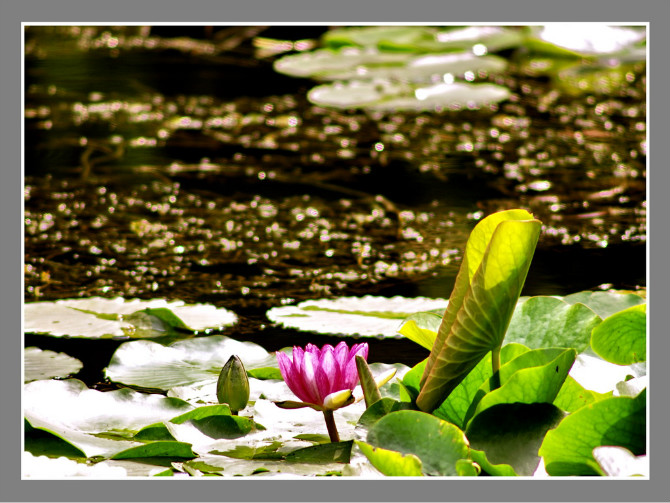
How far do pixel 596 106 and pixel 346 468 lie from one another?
→ 9.22ft

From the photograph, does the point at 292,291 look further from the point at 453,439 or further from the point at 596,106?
the point at 596,106

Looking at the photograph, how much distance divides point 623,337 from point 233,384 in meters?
0.52

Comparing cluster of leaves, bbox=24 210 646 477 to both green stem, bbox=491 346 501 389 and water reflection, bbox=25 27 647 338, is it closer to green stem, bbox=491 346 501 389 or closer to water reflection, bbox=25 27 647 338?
green stem, bbox=491 346 501 389

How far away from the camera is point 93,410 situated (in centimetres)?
115

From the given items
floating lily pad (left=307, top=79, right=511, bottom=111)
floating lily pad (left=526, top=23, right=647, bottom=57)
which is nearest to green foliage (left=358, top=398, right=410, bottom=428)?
floating lily pad (left=307, top=79, right=511, bottom=111)

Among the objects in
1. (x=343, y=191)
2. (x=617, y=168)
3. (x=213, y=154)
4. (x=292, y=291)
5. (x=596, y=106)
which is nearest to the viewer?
(x=292, y=291)

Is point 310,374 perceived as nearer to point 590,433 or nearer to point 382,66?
point 590,433

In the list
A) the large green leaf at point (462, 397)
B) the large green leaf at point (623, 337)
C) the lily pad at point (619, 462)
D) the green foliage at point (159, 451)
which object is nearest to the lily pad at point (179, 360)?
the green foliage at point (159, 451)

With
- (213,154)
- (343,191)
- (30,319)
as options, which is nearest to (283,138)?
(213,154)

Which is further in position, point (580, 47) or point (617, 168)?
point (580, 47)

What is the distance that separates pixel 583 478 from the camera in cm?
84

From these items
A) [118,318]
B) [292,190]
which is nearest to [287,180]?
[292,190]

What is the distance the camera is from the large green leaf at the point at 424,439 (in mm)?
919

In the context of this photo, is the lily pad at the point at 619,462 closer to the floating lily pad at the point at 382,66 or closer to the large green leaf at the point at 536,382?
the large green leaf at the point at 536,382
